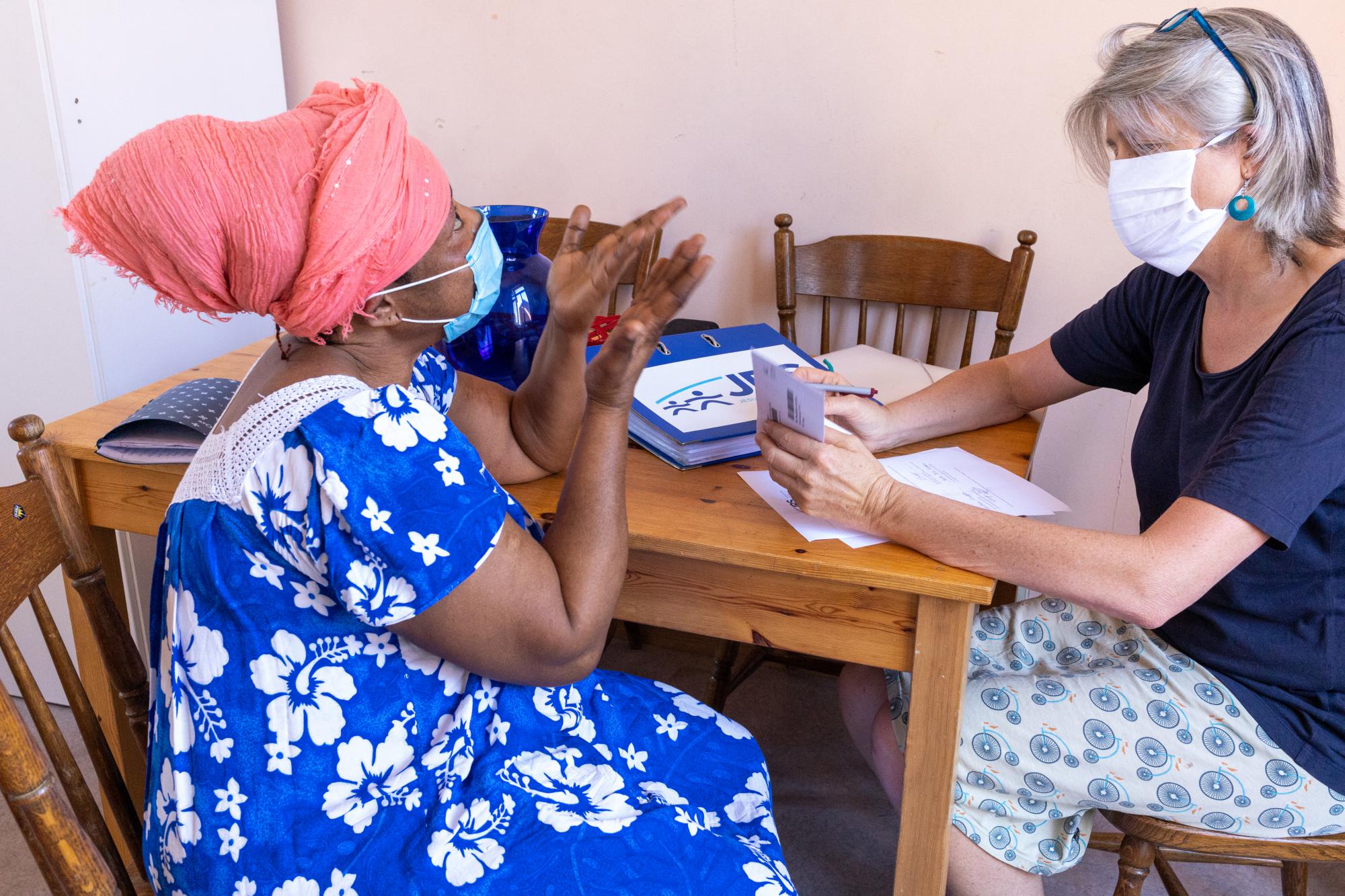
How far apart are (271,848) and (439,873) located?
16 cm

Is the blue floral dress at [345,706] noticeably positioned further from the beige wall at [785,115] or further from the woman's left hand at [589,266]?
the beige wall at [785,115]

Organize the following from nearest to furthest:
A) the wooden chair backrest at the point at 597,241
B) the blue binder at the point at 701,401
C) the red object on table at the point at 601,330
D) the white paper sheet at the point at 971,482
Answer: the white paper sheet at the point at 971,482, the blue binder at the point at 701,401, the red object on table at the point at 601,330, the wooden chair backrest at the point at 597,241

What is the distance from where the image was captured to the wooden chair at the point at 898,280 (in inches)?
78.0

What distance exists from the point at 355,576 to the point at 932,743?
67 centimetres

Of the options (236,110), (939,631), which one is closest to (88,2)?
(236,110)

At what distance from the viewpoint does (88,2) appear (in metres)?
1.83

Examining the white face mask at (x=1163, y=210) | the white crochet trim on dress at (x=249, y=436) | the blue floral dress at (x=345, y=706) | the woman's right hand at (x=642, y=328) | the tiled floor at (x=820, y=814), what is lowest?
the tiled floor at (x=820, y=814)

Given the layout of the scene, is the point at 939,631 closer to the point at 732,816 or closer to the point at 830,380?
the point at 732,816

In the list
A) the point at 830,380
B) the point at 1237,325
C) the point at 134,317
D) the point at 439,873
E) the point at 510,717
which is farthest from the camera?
the point at 134,317

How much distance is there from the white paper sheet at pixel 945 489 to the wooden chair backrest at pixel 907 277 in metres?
0.67

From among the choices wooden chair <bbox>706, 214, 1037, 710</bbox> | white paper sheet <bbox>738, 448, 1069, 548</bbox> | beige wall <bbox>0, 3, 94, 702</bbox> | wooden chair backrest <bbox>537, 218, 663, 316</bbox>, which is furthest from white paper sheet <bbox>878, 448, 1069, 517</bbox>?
beige wall <bbox>0, 3, 94, 702</bbox>

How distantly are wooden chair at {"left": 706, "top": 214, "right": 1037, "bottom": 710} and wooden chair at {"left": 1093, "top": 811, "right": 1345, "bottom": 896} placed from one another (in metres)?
0.87

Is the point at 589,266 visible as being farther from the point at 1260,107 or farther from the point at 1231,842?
the point at 1231,842

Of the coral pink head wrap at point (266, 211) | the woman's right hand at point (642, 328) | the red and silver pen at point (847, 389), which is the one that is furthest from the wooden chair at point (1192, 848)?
the coral pink head wrap at point (266, 211)
